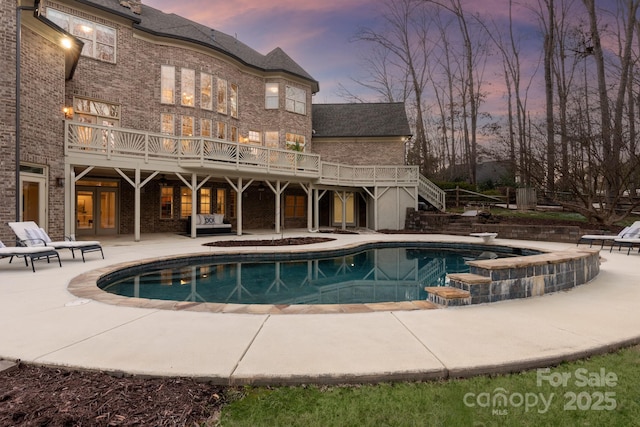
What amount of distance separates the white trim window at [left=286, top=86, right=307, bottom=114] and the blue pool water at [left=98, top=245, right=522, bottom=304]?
464 inches

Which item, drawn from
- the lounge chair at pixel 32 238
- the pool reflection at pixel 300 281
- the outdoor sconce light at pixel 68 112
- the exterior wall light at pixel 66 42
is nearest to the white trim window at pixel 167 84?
the outdoor sconce light at pixel 68 112

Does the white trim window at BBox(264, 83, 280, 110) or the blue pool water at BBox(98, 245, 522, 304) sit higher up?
the white trim window at BBox(264, 83, 280, 110)

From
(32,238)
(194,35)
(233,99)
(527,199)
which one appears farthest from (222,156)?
(527,199)

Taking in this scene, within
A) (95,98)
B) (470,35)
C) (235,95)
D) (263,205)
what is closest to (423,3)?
(470,35)

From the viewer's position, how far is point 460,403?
2422 mm

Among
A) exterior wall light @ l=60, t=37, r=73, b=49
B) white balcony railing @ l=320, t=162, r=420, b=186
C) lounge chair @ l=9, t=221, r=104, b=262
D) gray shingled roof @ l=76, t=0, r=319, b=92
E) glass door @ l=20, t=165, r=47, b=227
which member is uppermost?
gray shingled roof @ l=76, t=0, r=319, b=92

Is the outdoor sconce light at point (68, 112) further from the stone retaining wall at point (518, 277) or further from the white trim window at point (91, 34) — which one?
the stone retaining wall at point (518, 277)

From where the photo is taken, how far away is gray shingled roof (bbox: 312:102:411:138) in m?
22.0

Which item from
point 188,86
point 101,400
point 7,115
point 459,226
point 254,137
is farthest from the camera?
point 254,137

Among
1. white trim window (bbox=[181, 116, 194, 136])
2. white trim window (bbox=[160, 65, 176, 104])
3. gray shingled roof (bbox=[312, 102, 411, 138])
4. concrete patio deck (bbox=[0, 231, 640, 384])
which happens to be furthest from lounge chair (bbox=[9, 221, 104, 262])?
gray shingled roof (bbox=[312, 102, 411, 138])

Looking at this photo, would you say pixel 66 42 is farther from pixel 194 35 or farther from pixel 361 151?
pixel 361 151

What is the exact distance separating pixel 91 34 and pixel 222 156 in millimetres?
7290

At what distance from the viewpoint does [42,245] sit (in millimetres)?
8375

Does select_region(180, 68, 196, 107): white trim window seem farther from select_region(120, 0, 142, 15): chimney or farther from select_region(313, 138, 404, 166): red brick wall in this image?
select_region(313, 138, 404, 166): red brick wall
